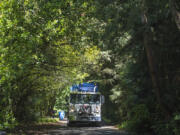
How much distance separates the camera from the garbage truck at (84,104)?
24578mm

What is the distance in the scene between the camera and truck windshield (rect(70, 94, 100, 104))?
2456 centimetres

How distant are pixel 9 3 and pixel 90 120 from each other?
16.0 meters

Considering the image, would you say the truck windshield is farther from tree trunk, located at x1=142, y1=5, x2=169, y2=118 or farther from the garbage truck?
tree trunk, located at x1=142, y1=5, x2=169, y2=118

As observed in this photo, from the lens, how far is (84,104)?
2453 centimetres

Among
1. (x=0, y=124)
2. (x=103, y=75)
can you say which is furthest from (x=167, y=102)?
(x=103, y=75)

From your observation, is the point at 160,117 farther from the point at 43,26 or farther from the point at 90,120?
the point at 90,120

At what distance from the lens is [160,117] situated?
1432 centimetres

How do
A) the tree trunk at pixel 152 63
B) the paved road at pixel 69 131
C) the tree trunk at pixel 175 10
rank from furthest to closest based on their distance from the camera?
the paved road at pixel 69 131
the tree trunk at pixel 152 63
the tree trunk at pixel 175 10

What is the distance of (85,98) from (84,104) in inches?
21.1

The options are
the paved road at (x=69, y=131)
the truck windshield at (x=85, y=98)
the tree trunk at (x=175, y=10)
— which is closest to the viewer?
the tree trunk at (x=175, y=10)

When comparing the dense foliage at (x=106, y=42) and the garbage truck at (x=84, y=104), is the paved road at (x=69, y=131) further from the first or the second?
the garbage truck at (x=84, y=104)

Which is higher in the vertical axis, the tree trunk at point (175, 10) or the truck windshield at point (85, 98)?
the tree trunk at point (175, 10)

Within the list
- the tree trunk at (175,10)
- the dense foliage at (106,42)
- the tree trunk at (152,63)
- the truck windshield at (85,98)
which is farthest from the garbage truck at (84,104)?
the tree trunk at (175,10)

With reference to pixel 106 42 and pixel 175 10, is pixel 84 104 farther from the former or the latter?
pixel 175 10
